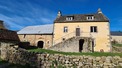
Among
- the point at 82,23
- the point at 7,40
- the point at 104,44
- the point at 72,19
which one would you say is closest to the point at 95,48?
the point at 104,44

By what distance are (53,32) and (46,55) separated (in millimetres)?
16992

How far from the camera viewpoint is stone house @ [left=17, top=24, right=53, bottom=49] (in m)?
30.2

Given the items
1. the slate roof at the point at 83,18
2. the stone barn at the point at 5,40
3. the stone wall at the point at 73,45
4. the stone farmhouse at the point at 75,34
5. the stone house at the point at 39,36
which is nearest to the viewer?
the stone barn at the point at 5,40

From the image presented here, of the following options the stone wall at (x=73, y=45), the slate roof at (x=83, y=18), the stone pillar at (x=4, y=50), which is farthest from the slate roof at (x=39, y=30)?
the stone pillar at (x=4, y=50)

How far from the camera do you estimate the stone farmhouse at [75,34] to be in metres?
23.6

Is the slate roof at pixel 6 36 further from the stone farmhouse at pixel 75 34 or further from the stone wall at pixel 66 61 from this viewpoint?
the stone wall at pixel 66 61

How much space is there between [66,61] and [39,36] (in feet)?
65.2

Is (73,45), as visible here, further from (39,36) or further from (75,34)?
(39,36)

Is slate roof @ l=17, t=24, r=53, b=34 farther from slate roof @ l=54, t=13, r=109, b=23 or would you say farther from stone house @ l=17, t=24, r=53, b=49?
slate roof @ l=54, t=13, r=109, b=23

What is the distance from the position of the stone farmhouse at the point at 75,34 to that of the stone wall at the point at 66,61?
10387 mm

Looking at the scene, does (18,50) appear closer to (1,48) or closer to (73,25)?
(1,48)

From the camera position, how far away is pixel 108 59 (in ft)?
37.3

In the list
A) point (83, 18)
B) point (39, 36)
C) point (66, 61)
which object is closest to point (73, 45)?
point (83, 18)

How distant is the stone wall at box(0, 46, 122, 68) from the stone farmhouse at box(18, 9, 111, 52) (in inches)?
409
